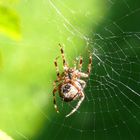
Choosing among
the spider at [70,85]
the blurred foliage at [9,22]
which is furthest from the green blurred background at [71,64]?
the blurred foliage at [9,22]

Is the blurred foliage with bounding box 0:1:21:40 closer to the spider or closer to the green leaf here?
the green leaf

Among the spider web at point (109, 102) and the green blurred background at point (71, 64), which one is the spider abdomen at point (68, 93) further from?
the spider web at point (109, 102)

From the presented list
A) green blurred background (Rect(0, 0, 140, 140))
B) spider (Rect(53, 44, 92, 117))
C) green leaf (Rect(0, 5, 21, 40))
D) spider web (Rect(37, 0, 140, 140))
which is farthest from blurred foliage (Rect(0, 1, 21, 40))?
spider web (Rect(37, 0, 140, 140))

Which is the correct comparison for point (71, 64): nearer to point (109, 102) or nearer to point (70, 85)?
point (109, 102)

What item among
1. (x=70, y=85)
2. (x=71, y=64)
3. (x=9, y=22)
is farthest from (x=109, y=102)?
(x=9, y=22)

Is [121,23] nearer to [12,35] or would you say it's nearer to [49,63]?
[49,63]

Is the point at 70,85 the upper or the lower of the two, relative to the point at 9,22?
upper

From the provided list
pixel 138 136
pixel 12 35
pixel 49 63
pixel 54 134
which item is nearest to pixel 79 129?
pixel 54 134
